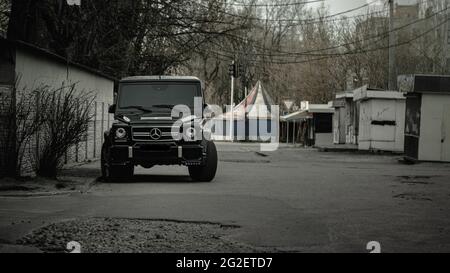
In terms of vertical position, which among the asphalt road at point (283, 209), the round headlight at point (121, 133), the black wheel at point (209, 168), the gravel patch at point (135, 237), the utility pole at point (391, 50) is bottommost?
the asphalt road at point (283, 209)

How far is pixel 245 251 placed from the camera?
841cm

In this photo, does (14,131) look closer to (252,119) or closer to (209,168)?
(209,168)

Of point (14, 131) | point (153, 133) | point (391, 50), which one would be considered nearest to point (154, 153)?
point (153, 133)

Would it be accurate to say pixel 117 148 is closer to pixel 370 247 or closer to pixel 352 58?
pixel 370 247

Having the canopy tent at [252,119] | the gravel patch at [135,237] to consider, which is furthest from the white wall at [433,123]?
the canopy tent at [252,119]

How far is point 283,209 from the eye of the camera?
12.8 m

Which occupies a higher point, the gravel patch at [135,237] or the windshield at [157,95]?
the windshield at [157,95]

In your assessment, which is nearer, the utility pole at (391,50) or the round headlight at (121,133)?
the round headlight at (121,133)

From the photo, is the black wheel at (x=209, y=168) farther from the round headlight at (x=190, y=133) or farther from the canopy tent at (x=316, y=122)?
the canopy tent at (x=316, y=122)

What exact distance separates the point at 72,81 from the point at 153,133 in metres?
7.23

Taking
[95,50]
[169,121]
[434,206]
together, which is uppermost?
[95,50]

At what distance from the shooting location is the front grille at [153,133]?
59.3 feet

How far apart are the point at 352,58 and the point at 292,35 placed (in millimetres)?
17459
